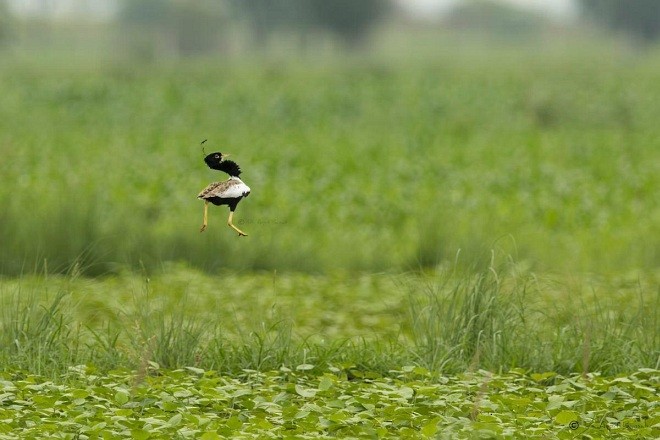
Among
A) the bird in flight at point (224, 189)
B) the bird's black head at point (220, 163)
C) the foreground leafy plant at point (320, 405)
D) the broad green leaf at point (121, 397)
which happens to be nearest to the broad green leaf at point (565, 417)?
the foreground leafy plant at point (320, 405)

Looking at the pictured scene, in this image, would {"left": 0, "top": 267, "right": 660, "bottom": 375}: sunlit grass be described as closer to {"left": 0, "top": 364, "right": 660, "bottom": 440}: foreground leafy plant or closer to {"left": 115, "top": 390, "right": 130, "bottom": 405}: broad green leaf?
{"left": 0, "top": 364, "right": 660, "bottom": 440}: foreground leafy plant

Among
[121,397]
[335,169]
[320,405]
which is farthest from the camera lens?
[335,169]

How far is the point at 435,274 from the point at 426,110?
18.7 metres

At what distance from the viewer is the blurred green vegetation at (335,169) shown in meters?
11.0

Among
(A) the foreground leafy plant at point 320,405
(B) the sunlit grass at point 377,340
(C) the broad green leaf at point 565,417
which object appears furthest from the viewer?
(B) the sunlit grass at point 377,340

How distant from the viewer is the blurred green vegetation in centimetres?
1102

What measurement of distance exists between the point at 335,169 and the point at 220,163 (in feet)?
41.3

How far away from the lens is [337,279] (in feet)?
35.4

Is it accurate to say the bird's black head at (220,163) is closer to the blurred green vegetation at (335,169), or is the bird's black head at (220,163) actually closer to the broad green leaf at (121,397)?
the blurred green vegetation at (335,169)

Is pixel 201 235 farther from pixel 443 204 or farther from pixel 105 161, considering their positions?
pixel 105 161

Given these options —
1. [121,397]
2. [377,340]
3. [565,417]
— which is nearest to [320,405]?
[121,397]

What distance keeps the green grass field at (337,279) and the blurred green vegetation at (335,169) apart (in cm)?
6

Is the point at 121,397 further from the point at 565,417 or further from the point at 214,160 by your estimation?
the point at 565,417

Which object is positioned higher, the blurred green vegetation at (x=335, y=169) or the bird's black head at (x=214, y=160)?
the bird's black head at (x=214, y=160)
